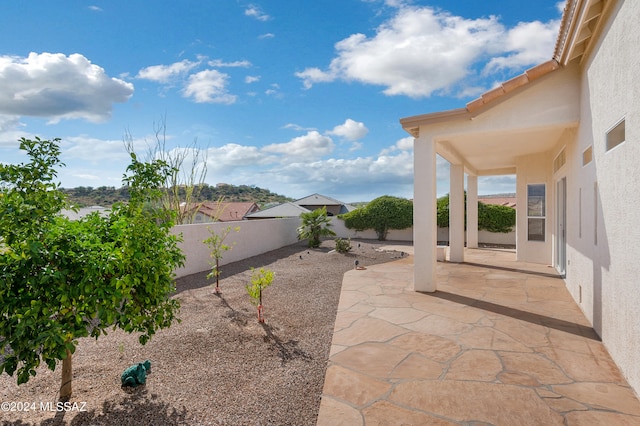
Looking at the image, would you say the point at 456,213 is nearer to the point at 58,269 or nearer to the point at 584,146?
the point at 584,146

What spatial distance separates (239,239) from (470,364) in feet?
32.6

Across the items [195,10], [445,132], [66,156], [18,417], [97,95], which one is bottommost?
[18,417]

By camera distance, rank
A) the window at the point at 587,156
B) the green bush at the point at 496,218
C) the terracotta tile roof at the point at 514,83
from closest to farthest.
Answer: the window at the point at 587,156 < the terracotta tile roof at the point at 514,83 < the green bush at the point at 496,218

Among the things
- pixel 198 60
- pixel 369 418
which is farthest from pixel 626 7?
pixel 198 60

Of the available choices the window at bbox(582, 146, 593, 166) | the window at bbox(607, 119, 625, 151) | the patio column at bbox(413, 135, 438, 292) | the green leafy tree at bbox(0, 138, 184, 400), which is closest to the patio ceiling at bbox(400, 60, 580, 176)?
the patio column at bbox(413, 135, 438, 292)

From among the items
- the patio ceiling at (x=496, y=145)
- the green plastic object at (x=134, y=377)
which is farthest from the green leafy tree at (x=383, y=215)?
the green plastic object at (x=134, y=377)

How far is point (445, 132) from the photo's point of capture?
271 inches

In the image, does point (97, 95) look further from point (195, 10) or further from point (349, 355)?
point (349, 355)

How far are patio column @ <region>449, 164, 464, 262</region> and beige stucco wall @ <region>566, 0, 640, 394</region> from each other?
5.48m

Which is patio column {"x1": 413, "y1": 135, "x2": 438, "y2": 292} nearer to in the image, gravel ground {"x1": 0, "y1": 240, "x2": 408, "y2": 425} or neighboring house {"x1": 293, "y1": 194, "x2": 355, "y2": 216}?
gravel ground {"x1": 0, "y1": 240, "x2": 408, "y2": 425}

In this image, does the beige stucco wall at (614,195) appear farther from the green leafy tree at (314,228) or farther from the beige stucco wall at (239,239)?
the green leafy tree at (314,228)

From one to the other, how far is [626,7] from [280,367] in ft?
17.5

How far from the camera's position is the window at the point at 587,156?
16.6 feet

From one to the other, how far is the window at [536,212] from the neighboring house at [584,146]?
40cm
